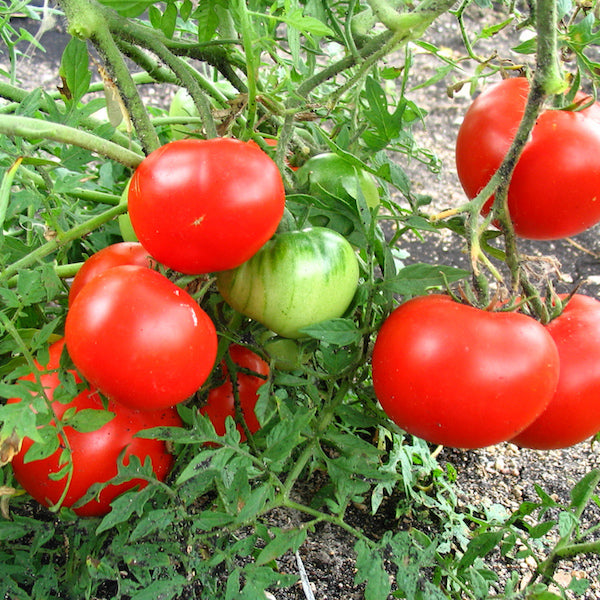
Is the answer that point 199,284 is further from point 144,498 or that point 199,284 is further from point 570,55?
point 570,55

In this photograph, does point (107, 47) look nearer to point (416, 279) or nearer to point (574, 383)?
point (416, 279)

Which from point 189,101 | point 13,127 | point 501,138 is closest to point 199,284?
point 13,127

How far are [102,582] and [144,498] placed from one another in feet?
0.61

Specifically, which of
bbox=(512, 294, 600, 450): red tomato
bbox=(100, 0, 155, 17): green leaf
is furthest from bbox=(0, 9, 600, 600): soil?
bbox=(100, 0, 155, 17): green leaf

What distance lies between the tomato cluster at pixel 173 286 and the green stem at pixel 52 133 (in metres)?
0.03

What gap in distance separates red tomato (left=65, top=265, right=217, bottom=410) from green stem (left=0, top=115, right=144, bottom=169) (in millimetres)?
109

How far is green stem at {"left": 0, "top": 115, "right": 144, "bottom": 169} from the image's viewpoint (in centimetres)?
53

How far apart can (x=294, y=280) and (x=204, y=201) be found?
15 cm

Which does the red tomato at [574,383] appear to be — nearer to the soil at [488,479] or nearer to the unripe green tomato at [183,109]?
the soil at [488,479]

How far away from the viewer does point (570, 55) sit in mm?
780

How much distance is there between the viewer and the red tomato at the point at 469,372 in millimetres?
604

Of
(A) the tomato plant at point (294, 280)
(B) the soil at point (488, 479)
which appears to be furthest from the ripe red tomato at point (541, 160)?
(A) the tomato plant at point (294, 280)

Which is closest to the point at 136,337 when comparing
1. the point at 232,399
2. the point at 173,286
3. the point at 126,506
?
the point at 173,286

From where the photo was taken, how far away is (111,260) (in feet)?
2.18
